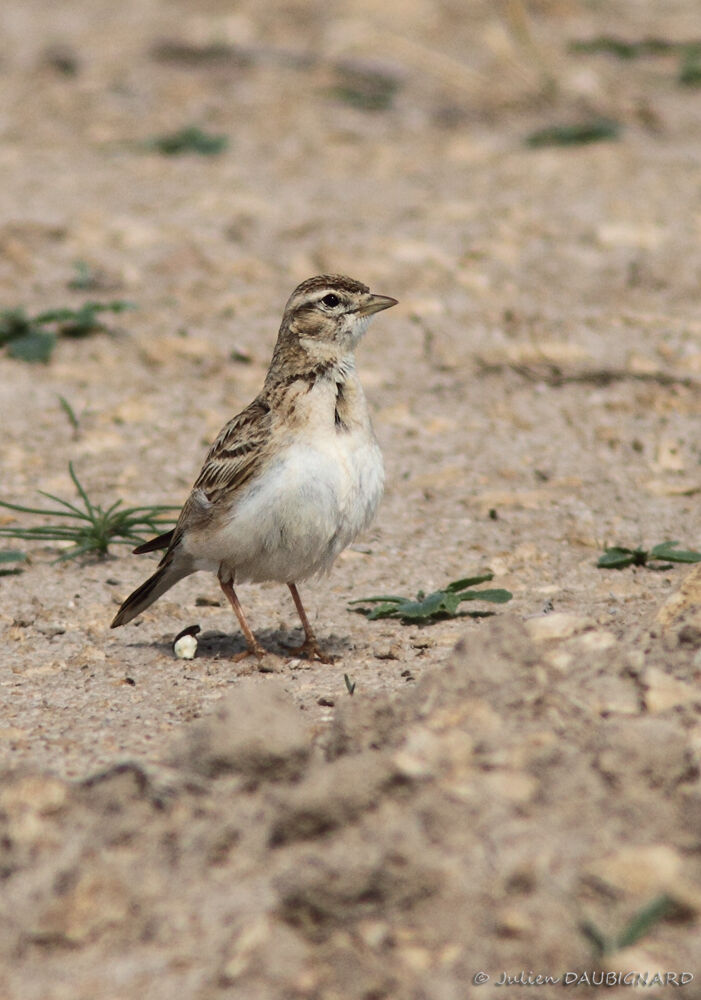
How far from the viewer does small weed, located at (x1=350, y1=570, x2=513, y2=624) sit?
5371 mm

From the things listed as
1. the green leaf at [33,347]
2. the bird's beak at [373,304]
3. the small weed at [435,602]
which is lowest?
the green leaf at [33,347]

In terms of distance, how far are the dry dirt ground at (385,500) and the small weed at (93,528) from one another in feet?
0.47

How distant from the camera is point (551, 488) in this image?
271 inches

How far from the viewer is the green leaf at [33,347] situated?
8109 mm

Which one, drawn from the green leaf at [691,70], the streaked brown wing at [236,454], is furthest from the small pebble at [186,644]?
the green leaf at [691,70]

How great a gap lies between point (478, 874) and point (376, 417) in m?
5.00

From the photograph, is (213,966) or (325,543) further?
(325,543)

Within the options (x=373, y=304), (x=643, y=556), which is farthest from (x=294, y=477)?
(x=643, y=556)

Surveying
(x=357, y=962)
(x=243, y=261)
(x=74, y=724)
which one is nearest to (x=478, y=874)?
(x=357, y=962)

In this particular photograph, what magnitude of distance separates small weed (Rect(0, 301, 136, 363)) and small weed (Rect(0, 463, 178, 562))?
1.85 m

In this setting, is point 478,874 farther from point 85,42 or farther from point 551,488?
point 85,42

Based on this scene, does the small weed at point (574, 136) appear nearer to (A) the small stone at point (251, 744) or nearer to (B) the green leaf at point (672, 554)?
(B) the green leaf at point (672, 554)

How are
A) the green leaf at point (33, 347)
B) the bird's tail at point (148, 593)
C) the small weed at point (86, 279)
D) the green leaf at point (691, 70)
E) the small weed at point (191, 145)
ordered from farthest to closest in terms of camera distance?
the green leaf at point (691, 70), the small weed at point (191, 145), the small weed at point (86, 279), the green leaf at point (33, 347), the bird's tail at point (148, 593)

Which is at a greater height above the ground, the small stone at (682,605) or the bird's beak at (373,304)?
the bird's beak at (373,304)
